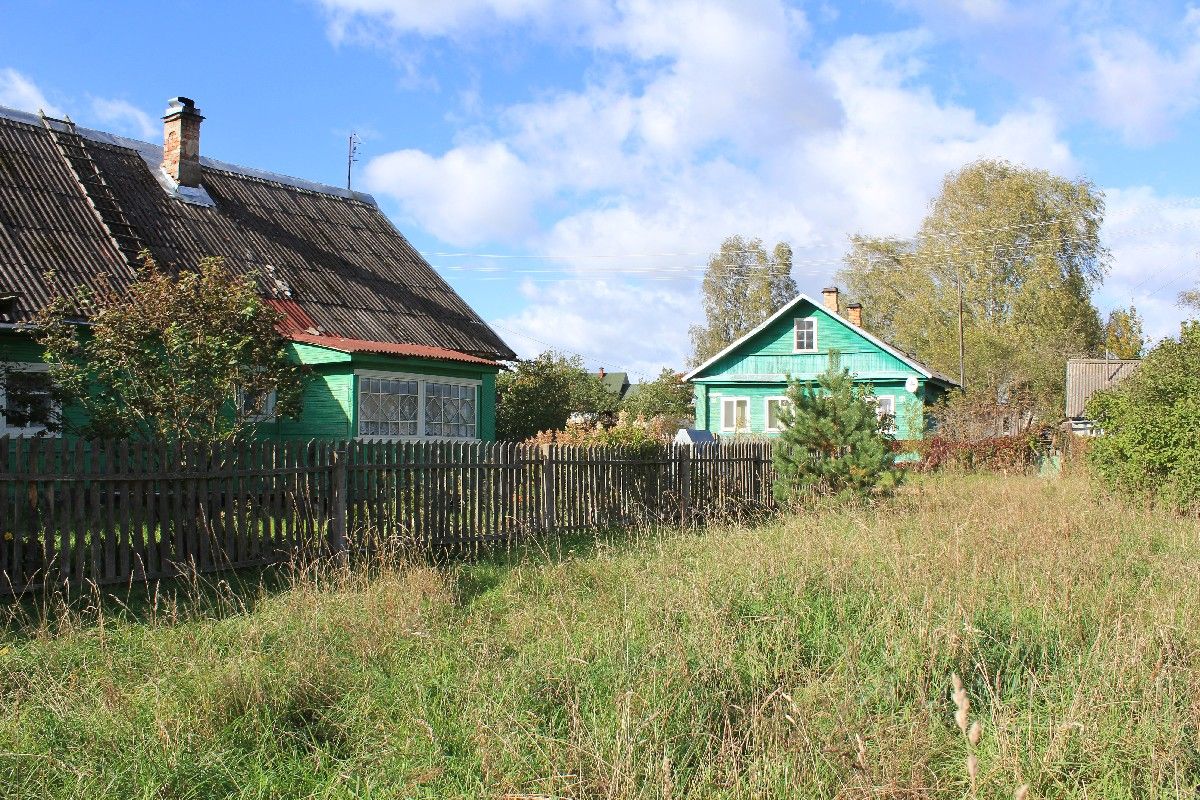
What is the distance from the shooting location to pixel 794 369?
3147cm

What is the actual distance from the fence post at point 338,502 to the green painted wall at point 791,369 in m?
23.0

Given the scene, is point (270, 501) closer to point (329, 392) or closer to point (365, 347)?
point (365, 347)

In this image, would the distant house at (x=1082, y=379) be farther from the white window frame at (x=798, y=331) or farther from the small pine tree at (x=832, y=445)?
the small pine tree at (x=832, y=445)

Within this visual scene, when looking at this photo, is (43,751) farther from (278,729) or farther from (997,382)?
(997,382)

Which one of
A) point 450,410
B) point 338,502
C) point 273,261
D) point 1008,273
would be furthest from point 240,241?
point 1008,273

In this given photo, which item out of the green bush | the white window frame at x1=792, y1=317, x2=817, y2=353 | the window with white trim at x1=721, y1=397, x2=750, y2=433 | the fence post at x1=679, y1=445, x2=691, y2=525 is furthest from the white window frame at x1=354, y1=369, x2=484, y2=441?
the white window frame at x1=792, y1=317, x2=817, y2=353

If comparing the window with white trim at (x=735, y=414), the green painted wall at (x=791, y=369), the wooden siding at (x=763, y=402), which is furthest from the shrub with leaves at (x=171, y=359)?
the window with white trim at (x=735, y=414)

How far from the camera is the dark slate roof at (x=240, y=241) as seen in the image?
15461 millimetres

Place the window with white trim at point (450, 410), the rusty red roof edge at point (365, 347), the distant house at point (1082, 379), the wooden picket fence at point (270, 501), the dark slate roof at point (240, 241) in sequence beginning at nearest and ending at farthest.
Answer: the wooden picket fence at point (270, 501)
the dark slate roof at point (240, 241)
the rusty red roof edge at point (365, 347)
the window with white trim at point (450, 410)
the distant house at point (1082, 379)

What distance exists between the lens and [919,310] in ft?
139

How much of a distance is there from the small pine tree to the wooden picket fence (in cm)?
222

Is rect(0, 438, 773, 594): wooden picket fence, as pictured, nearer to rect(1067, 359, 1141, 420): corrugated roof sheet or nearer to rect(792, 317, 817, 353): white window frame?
rect(792, 317, 817, 353): white window frame

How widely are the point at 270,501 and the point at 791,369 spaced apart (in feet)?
82.8

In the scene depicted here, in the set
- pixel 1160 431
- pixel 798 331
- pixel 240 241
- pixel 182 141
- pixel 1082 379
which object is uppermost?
pixel 182 141
